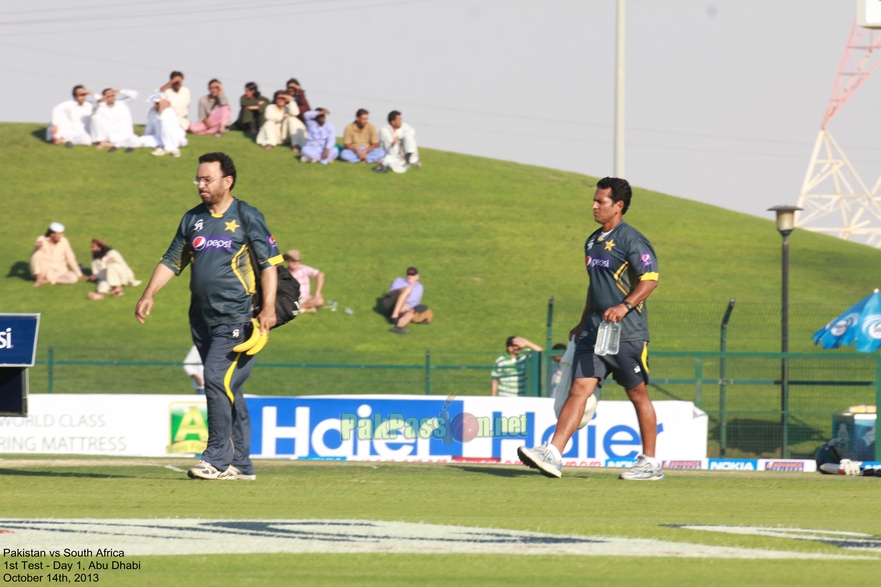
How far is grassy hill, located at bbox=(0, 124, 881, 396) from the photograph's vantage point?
25.4 meters

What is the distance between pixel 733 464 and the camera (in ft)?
48.2

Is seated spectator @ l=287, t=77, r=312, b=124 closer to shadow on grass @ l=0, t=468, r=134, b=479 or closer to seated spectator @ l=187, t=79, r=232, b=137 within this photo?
seated spectator @ l=187, t=79, r=232, b=137

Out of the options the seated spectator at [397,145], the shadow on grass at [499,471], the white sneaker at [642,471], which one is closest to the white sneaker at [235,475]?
the shadow on grass at [499,471]

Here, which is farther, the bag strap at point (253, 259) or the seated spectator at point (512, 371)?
the seated spectator at point (512, 371)

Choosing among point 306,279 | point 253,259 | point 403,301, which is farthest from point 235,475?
point 403,301

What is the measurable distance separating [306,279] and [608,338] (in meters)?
15.9

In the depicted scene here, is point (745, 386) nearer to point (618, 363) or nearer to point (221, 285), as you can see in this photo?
point (618, 363)

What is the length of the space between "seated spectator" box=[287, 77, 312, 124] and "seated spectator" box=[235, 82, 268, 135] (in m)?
1.49

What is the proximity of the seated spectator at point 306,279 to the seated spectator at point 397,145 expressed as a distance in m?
5.74

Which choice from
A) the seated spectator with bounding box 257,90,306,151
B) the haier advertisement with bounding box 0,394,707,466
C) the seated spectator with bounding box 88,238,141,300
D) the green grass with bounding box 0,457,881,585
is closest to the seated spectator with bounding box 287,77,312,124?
the seated spectator with bounding box 257,90,306,151

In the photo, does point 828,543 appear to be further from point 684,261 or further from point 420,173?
point 420,173

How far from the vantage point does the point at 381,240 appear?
3006 cm

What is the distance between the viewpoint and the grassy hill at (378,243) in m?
25.4

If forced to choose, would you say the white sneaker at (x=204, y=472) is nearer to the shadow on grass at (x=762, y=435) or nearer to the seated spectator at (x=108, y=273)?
the shadow on grass at (x=762, y=435)
